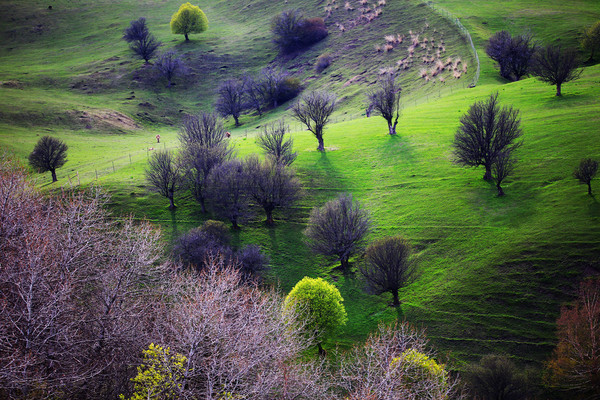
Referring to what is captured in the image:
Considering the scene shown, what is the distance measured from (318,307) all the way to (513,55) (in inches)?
2837

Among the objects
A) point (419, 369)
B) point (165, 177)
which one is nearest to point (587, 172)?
point (419, 369)

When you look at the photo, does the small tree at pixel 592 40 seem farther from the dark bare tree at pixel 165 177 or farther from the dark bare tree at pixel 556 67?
the dark bare tree at pixel 165 177

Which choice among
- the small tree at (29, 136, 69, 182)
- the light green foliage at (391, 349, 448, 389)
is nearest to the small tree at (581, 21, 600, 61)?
the light green foliage at (391, 349, 448, 389)

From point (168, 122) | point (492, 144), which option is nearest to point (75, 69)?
point (168, 122)

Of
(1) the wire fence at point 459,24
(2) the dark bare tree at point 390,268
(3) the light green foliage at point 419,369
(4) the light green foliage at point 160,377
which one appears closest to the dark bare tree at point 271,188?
(2) the dark bare tree at point 390,268

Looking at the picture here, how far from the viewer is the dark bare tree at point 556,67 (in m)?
62.0

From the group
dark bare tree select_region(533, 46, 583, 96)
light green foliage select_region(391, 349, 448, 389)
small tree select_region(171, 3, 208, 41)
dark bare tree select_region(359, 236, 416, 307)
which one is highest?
small tree select_region(171, 3, 208, 41)

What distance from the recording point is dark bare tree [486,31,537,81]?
79.0m

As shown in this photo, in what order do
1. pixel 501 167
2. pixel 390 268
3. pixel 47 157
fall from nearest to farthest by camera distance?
1. pixel 390 268
2. pixel 501 167
3. pixel 47 157

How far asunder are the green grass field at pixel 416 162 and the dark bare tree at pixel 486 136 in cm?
279

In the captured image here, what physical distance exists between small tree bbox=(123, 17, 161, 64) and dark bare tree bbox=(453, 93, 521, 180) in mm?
115817

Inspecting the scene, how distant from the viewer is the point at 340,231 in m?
44.8

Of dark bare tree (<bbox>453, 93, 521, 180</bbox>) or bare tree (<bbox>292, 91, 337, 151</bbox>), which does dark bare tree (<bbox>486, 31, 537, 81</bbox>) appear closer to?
dark bare tree (<bbox>453, 93, 521, 180</bbox>)

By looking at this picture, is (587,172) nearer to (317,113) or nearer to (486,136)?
(486,136)
